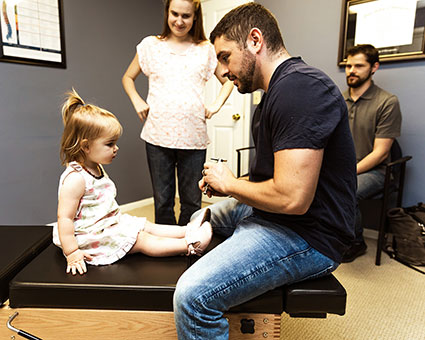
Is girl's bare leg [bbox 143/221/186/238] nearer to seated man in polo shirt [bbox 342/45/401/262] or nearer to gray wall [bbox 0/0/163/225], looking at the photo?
seated man in polo shirt [bbox 342/45/401/262]

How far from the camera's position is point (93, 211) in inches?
46.0

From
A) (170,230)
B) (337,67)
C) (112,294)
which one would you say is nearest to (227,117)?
(337,67)

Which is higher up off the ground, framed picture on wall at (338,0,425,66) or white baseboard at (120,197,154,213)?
framed picture on wall at (338,0,425,66)

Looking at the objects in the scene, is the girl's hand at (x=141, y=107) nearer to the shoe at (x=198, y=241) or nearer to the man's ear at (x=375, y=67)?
the shoe at (x=198, y=241)

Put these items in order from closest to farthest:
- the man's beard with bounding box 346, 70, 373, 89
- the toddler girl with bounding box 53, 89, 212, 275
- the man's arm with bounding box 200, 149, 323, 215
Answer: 1. the man's arm with bounding box 200, 149, 323, 215
2. the toddler girl with bounding box 53, 89, 212, 275
3. the man's beard with bounding box 346, 70, 373, 89

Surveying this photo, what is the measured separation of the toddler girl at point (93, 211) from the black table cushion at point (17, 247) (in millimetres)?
113

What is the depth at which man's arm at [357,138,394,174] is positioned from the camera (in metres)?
2.09

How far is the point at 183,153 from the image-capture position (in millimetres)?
1777

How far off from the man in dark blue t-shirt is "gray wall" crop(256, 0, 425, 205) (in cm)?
169

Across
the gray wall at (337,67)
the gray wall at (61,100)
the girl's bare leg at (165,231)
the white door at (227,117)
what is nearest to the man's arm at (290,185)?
the girl's bare leg at (165,231)

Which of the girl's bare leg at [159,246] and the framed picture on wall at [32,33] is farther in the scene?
the framed picture on wall at [32,33]

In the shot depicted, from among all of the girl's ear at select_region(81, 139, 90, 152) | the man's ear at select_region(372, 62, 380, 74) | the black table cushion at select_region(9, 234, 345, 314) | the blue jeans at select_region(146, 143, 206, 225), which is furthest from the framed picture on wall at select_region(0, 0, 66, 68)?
the man's ear at select_region(372, 62, 380, 74)

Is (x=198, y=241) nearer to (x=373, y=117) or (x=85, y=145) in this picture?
(x=85, y=145)

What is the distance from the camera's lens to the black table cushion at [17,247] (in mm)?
1005
